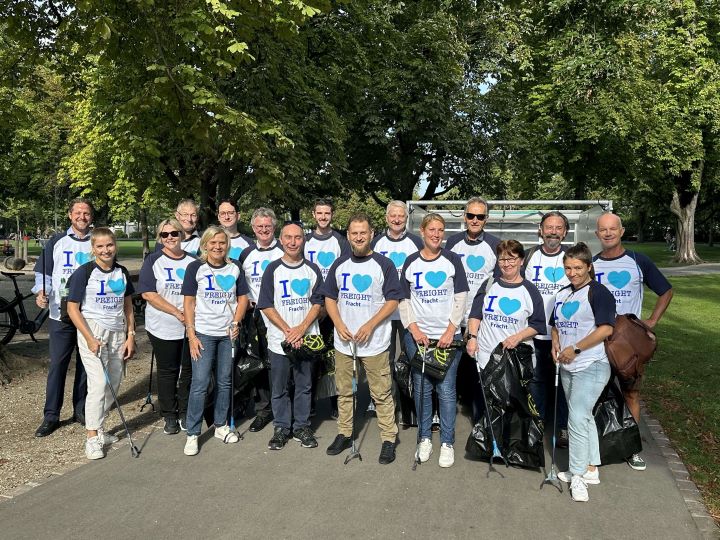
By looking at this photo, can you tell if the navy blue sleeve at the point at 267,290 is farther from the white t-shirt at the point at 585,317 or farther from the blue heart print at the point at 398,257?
the white t-shirt at the point at 585,317

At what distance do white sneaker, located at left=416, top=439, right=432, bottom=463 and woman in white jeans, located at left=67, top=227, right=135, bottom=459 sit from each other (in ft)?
7.94

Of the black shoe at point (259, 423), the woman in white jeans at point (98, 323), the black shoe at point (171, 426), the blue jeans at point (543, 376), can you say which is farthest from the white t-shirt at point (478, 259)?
the woman in white jeans at point (98, 323)

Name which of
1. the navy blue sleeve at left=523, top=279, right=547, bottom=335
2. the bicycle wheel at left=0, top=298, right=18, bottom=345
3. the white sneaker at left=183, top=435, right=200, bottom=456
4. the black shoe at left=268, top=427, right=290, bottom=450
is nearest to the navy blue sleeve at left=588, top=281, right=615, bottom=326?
the navy blue sleeve at left=523, top=279, right=547, bottom=335

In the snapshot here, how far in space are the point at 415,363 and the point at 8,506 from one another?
9.34 ft

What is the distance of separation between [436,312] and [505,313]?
1.69ft

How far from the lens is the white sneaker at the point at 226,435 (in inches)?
197

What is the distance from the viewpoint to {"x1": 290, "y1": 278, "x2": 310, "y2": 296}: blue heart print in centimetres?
488

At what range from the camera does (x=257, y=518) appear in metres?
3.65

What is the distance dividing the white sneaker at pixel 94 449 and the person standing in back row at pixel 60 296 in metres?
0.80

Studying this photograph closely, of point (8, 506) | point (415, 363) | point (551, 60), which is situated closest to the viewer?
point (8, 506)

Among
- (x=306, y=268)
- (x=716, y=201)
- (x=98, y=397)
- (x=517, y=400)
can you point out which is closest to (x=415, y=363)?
(x=517, y=400)

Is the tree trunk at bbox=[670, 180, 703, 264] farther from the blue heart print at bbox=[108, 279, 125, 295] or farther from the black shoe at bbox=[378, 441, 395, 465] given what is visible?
the blue heart print at bbox=[108, 279, 125, 295]

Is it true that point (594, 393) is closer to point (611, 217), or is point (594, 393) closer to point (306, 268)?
point (611, 217)

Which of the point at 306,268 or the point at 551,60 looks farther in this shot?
the point at 551,60
